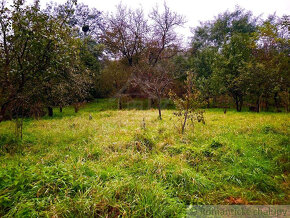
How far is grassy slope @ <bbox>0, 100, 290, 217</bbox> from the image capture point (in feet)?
8.57

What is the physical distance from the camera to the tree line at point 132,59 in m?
5.66

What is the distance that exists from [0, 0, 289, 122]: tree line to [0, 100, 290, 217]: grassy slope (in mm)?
2101

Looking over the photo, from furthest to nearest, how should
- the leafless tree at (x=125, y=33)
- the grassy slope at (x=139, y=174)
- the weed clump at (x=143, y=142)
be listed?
1. the leafless tree at (x=125, y=33)
2. the weed clump at (x=143, y=142)
3. the grassy slope at (x=139, y=174)

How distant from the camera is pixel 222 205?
295 centimetres

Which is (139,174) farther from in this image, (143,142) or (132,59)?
(132,59)

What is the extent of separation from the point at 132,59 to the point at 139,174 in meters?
20.1

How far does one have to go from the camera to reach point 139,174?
12.3 feet

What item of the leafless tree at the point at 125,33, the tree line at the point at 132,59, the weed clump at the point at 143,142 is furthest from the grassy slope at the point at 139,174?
the leafless tree at the point at 125,33

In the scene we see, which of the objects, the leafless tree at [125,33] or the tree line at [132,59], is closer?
the tree line at [132,59]

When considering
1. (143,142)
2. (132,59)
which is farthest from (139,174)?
(132,59)

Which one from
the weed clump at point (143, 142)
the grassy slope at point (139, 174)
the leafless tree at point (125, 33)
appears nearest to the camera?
the grassy slope at point (139, 174)

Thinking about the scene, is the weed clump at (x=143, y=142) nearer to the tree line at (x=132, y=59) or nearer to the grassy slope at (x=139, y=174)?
the grassy slope at (x=139, y=174)

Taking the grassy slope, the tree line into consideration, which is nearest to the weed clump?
the grassy slope

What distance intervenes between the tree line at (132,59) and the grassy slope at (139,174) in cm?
210
